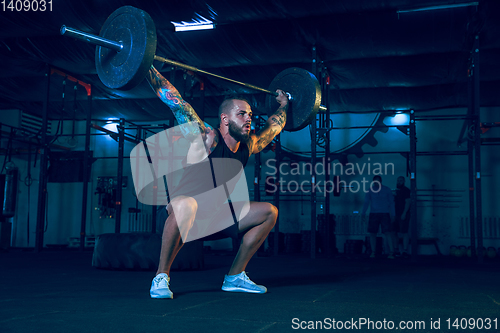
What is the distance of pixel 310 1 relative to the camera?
4699 mm

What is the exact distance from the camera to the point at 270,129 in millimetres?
2717

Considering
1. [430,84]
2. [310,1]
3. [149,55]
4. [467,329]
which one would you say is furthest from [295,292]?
[430,84]

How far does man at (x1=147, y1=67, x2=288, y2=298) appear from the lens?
2182mm

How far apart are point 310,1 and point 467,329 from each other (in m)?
→ 3.93

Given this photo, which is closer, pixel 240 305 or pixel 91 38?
pixel 240 305

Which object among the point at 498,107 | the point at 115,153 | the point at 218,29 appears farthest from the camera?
the point at 115,153

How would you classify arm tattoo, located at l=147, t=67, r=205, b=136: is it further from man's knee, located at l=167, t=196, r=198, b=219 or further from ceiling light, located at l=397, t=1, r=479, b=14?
ceiling light, located at l=397, t=1, r=479, b=14

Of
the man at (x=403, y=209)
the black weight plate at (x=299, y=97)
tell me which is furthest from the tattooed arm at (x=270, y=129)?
the man at (x=403, y=209)

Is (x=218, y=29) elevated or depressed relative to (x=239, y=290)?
elevated

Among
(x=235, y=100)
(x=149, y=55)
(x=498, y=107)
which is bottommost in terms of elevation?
(x=235, y=100)

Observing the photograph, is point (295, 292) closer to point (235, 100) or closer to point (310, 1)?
point (235, 100)

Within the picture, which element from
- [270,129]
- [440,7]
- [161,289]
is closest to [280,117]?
[270,129]

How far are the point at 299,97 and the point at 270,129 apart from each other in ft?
1.98

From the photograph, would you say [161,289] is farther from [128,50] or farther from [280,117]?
[280,117]
